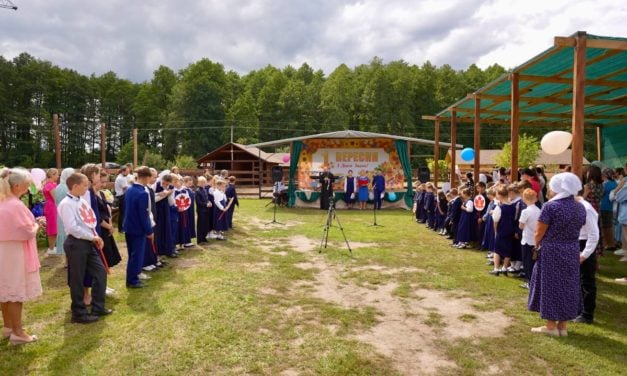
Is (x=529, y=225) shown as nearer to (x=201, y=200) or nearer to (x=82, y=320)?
(x=82, y=320)

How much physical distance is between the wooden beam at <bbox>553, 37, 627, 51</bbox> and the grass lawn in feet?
11.4

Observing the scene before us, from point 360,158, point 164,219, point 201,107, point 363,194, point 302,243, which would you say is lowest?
point 302,243

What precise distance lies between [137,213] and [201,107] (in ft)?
177

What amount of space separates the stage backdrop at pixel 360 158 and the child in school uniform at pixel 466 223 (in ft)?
30.5

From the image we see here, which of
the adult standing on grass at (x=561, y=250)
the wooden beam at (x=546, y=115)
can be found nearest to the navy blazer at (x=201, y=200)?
the adult standing on grass at (x=561, y=250)

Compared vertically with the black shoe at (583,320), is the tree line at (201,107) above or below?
above

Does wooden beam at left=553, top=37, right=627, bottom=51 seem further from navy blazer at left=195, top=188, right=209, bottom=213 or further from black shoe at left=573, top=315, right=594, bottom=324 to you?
navy blazer at left=195, top=188, right=209, bottom=213

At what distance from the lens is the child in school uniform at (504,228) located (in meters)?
6.61

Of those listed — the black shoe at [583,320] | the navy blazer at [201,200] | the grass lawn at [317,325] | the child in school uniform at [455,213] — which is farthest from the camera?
the child in school uniform at [455,213]

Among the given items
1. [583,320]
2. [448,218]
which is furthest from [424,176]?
[583,320]

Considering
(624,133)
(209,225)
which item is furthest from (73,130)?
(624,133)

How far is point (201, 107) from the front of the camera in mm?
57000

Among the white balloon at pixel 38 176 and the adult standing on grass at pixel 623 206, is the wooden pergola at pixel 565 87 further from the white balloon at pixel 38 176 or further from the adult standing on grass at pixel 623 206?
the white balloon at pixel 38 176

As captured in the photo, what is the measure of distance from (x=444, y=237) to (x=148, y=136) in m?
59.7
